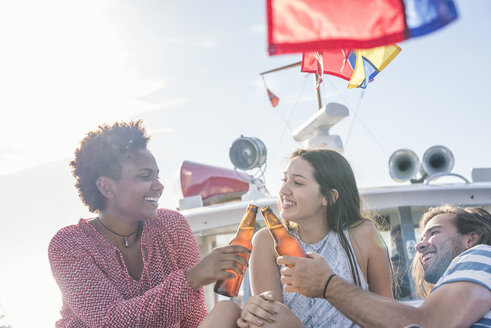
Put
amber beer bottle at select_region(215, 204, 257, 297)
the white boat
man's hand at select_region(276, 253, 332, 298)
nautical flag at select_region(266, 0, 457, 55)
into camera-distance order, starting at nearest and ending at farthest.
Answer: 1. nautical flag at select_region(266, 0, 457, 55)
2. man's hand at select_region(276, 253, 332, 298)
3. amber beer bottle at select_region(215, 204, 257, 297)
4. the white boat

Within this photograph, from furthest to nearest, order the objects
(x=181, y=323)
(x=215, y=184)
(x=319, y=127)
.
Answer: (x=215, y=184) < (x=319, y=127) < (x=181, y=323)

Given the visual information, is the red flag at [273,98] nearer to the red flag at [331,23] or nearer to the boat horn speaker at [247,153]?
the boat horn speaker at [247,153]

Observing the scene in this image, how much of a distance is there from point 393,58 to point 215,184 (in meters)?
5.67

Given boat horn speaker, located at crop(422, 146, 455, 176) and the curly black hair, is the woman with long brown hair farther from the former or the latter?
boat horn speaker, located at crop(422, 146, 455, 176)

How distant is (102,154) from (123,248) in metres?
0.51

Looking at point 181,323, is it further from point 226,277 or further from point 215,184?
point 215,184

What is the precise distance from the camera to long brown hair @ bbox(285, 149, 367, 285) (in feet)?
9.27

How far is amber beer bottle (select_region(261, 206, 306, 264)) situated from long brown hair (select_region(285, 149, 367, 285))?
394 millimetres

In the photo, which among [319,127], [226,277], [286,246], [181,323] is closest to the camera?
[226,277]

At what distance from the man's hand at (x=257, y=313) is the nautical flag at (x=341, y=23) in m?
1.15

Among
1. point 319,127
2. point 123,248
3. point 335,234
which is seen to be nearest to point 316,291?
point 335,234

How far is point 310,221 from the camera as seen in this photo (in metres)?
2.83

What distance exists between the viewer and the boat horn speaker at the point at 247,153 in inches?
274

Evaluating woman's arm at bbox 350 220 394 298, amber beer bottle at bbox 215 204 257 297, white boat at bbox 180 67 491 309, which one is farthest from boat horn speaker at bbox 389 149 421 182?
amber beer bottle at bbox 215 204 257 297
